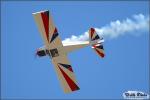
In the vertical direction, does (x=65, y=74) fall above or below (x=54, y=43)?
below

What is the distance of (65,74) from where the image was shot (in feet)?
70.2

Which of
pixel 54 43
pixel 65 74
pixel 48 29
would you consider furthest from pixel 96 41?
pixel 48 29

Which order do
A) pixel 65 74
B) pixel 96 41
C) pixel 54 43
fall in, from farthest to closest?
pixel 65 74, pixel 96 41, pixel 54 43

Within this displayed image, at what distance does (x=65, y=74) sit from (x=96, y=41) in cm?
269

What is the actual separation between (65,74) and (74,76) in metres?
0.55

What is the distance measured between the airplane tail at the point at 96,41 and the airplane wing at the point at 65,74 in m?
1.79

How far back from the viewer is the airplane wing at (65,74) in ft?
68.8

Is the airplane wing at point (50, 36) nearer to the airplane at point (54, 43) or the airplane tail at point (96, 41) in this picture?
the airplane at point (54, 43)

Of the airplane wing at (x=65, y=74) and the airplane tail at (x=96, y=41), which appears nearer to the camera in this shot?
the airplane tail at (x=96, y=41)

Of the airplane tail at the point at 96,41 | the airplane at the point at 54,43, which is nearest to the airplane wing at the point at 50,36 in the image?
the airplane at the point at 54,43

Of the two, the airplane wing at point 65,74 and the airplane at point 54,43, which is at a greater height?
the airplane at point 54,43

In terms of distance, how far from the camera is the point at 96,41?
2089 centimetres

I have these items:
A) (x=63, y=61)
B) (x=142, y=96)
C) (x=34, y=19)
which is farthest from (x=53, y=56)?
(x=142, y=96)

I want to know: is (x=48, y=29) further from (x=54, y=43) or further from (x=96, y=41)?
(x=96, y=41)
